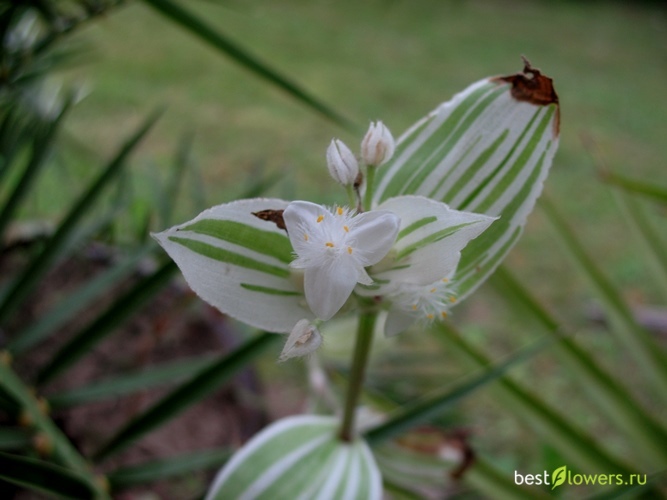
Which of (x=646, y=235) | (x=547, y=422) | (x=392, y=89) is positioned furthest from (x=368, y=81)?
(x=547, y=422)

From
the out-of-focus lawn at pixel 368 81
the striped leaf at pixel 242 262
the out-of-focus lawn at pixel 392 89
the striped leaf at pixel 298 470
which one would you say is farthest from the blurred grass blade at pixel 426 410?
the out-of-focus lawn at pixel 368 81

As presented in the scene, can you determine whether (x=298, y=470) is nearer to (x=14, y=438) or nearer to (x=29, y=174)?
(x=14, y=438)

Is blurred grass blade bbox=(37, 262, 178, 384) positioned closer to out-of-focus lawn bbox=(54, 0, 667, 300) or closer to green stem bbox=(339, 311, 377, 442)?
green stem bbox=(339, 311, 377, 442)

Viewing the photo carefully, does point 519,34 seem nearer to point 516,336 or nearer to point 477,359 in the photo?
point 516,336

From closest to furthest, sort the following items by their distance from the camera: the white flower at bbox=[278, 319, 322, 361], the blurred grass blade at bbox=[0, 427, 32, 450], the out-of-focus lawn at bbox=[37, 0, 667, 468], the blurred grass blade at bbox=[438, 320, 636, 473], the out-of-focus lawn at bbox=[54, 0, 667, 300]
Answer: the white flower at bbox=[278, 319, 322, 361] < the blurred grass blade at bbox=[0, 427, 32, 450] < the blurred grass blade at bbox=[438, 320, 636, 473] < the out-of-focus lawn at bbox=[37, 0, 667, 468] < the out-of-focus lawn at bbox=[54, 0, 667, 300]

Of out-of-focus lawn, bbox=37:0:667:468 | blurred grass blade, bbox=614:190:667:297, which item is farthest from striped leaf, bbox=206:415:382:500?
out-of-focus lawn, bbox=37:0:667:468
